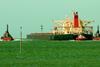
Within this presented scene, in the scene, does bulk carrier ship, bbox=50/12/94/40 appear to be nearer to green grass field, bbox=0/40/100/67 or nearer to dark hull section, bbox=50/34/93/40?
dark hull section, bbox=50/34/93/40

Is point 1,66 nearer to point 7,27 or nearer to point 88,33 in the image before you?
point 7,27

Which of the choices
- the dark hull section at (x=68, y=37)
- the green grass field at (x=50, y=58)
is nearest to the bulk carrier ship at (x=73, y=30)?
the dark hull section at (x=68, y=37)

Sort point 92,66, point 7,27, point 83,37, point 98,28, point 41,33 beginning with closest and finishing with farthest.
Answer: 1. point 92,66
2. point 7,27
3. point 83,37
4. point 98,28
5. point 41,33

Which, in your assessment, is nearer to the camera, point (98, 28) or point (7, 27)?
point (7, 27)

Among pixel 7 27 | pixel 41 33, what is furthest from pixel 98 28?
pixel 7 27

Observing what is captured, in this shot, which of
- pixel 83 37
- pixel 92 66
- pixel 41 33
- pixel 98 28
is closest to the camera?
pixel 92 66

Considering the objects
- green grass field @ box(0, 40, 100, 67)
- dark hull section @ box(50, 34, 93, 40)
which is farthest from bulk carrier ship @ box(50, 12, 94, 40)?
green grass field @ box(0, 40, 100, 67)

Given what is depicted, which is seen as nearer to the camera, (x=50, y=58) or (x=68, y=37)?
(x=50, y=58)

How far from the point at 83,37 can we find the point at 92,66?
121 metres

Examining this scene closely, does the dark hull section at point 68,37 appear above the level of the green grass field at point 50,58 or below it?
above

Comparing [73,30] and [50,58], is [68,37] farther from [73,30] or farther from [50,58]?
[50,58]

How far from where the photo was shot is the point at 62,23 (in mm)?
160375

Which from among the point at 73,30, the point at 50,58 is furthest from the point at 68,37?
the point at 50,58

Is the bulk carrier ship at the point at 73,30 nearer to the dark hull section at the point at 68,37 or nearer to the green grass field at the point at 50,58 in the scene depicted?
the dark hull section at the point at 68,37
